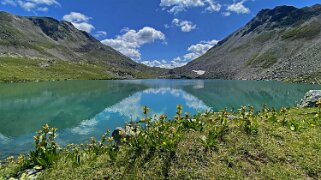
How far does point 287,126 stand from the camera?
12711mm

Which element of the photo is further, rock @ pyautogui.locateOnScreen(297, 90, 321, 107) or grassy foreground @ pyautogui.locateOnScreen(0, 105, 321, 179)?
rock @ pyautogui.locateOnScreen(297, 90, 321, 107)

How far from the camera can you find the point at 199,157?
9.70 metres

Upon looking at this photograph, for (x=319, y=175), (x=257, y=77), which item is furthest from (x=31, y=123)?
(x=257, y=77)

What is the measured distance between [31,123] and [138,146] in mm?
28321

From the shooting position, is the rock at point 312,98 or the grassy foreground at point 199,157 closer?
the grassy foreground at point 199,157

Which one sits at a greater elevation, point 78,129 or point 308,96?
point 308,96

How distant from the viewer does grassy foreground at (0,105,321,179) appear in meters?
9.06

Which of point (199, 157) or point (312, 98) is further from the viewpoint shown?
point (312, 98)

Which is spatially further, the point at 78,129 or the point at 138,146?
the point at 78,129

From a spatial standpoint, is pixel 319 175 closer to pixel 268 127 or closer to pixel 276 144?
pixel 276 144

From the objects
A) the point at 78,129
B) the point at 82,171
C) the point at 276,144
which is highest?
the point at 276,144

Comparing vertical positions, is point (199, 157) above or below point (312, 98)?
below

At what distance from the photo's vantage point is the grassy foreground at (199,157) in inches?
357

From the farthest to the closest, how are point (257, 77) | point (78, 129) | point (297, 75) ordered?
Answer: point (257, 77), point (297, 75), point (78, 129)
